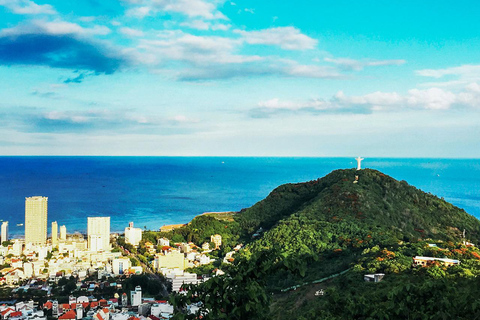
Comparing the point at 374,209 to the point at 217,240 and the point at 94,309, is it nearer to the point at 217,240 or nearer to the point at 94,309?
the point at 217,240

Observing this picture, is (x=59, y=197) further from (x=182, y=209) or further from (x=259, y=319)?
(x=259, y=319)

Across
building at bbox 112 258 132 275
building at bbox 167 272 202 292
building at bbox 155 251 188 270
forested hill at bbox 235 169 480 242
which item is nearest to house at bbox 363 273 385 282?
forested hill at bbox 235 169 480 242

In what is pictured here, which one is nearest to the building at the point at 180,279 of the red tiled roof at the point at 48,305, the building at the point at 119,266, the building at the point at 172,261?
the building at the point at 172,261

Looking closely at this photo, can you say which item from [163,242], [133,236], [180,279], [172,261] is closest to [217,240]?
[163,242]

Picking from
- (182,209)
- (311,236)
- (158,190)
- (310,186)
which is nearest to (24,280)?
(311,236)

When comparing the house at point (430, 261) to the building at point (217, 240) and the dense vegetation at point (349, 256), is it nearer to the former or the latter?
the dense vegetation at point (349, 256)
